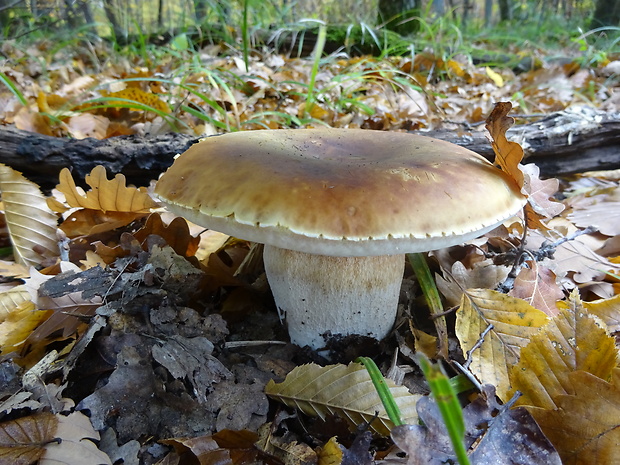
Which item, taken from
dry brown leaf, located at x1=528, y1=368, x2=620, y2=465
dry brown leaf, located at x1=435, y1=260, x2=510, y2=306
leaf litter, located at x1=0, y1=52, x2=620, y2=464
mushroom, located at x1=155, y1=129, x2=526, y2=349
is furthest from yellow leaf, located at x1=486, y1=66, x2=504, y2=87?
dry brown leaf, located at x1=528, y1=368, x2=620, y2=465

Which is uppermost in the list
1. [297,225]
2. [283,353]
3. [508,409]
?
[297,225]

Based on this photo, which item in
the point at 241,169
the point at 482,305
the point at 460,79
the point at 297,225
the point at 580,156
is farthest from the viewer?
the point at 460,79

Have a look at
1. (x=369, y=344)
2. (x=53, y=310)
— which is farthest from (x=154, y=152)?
(x=369, y=344)

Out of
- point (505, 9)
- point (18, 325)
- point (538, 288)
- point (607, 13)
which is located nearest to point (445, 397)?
point (538, 288)

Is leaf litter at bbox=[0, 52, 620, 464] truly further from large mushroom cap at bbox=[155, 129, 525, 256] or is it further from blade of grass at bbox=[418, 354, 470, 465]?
blade of grass at bbox=[418, 354, 470, 465]

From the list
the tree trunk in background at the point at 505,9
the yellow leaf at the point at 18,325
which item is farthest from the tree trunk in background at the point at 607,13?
the yellow leaf at the point at 18,325

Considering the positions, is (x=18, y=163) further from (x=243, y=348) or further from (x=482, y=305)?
(x=482, y=305)

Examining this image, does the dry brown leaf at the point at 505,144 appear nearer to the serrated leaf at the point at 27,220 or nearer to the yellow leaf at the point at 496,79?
the serrated leaf at the point at 27,220

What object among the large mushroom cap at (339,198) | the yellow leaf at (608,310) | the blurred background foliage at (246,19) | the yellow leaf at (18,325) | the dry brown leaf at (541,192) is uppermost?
the blurred background foliage at (246,19)
